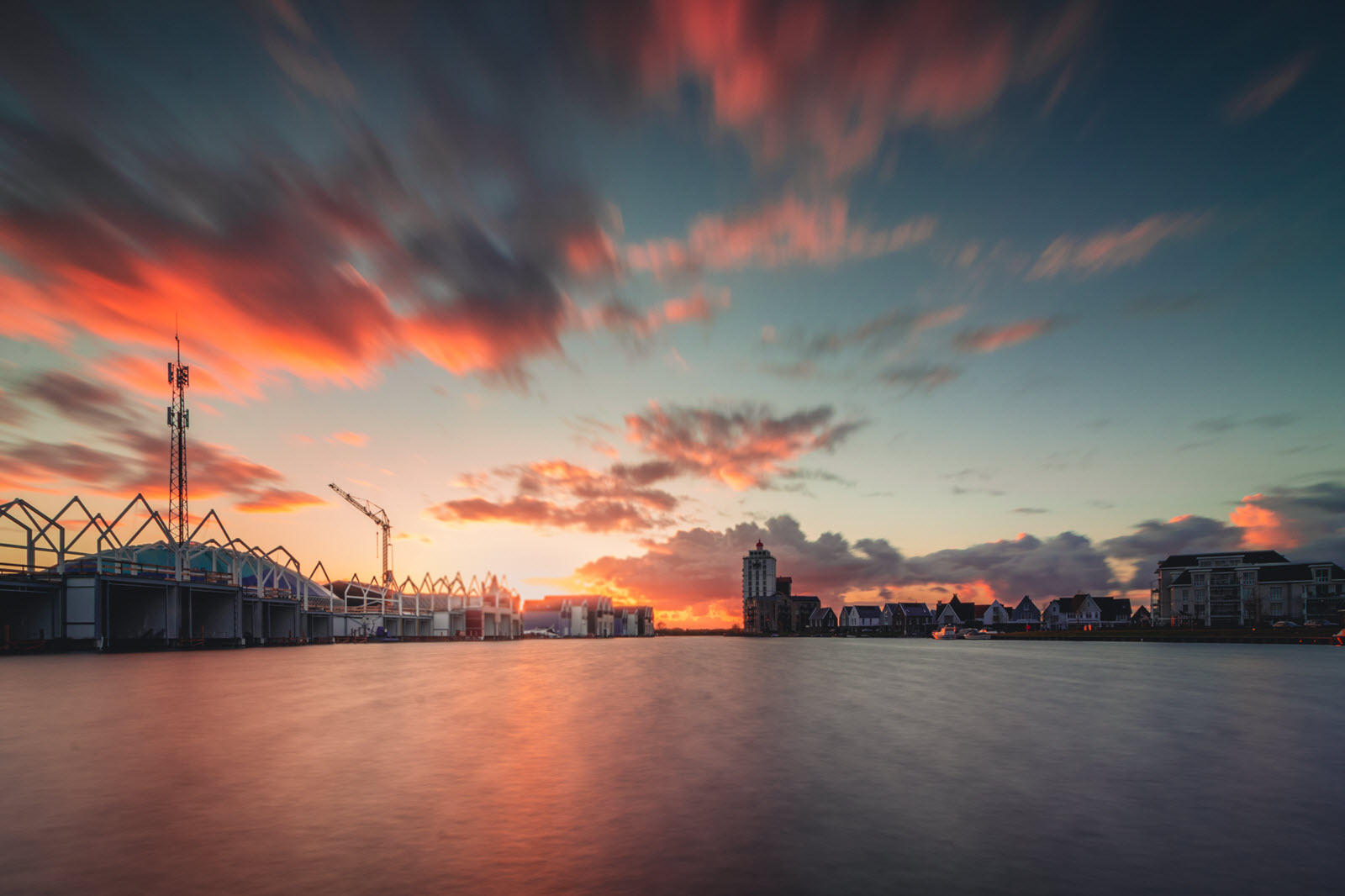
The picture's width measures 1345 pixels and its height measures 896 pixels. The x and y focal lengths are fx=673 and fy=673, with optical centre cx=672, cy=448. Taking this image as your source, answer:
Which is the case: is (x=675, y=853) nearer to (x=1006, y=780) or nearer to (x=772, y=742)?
(x=1006, y=780)

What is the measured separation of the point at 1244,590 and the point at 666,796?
186540 mm

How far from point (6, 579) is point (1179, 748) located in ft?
351

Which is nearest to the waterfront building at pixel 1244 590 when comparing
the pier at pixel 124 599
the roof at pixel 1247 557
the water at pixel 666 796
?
the roof at pixel 1247 557

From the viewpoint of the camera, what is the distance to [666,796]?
615 inches

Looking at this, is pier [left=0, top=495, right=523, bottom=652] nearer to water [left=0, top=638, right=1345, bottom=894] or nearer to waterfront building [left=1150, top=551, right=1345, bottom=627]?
water [left=0, top=638, right=1345, bottom=894]

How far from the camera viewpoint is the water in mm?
10594

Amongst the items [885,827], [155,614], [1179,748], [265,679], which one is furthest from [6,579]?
[1179,748]

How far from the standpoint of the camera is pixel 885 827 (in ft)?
42.9

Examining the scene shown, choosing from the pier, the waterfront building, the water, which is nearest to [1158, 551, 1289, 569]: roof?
the waterfront building

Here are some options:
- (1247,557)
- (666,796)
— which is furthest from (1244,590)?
(666,796)

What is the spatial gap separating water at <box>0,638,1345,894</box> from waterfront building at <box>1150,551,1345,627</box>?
462ft

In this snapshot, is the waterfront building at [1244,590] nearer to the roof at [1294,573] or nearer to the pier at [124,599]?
the roof at [1294,573]

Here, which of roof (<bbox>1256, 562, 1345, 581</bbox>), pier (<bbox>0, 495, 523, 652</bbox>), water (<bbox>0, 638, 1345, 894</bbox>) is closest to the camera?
water (<bbox>0, 638, 1345, 894</bbox>)

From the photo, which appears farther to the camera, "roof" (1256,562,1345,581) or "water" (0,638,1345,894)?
"roof" (1256,562,1345,581)
